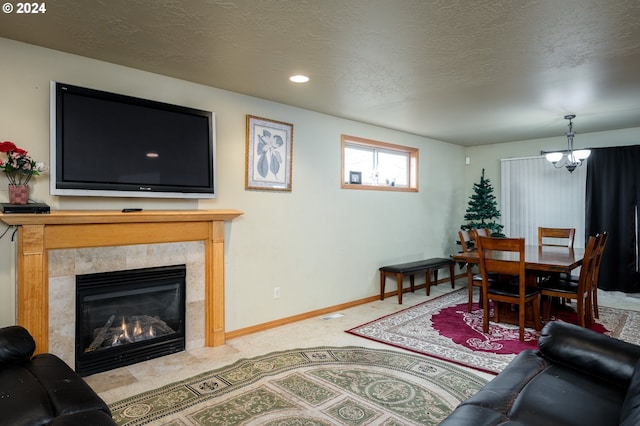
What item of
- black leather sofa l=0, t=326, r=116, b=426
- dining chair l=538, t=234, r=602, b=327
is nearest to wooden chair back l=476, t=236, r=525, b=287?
dining chair l=538, t=234, r=602, b=327

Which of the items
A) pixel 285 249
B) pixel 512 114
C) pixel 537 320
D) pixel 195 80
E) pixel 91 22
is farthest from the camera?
pixel 512 114

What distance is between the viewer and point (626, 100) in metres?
4.02

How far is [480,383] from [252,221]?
2.41 metres

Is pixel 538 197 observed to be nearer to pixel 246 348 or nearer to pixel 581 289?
pixel 581 289

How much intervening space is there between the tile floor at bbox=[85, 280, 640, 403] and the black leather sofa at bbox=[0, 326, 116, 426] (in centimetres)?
67

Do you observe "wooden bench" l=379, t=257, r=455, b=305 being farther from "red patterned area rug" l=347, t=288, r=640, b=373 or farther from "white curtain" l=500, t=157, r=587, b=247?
"white curtain" l=500, t=157, r=587, b=247

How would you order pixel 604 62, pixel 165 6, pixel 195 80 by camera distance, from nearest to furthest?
1. pixel 165 6
2. pixel 604 62
3. pixel 195 80

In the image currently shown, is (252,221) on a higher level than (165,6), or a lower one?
lower

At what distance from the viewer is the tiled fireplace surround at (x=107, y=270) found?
2.74 metres

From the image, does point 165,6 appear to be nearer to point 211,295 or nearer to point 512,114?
point 211,295

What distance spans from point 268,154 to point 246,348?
1878 millimetres

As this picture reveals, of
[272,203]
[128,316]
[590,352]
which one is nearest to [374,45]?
[272,203]

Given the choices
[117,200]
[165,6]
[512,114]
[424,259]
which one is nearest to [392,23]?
[165,6]

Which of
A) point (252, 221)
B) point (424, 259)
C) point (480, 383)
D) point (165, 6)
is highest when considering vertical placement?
point (165, 6)
